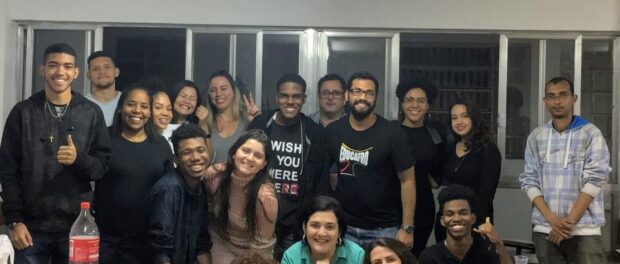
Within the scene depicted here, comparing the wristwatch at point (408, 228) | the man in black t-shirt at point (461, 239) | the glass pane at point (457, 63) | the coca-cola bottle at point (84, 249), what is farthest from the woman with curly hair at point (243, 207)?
the glass pane at point (457, 63)

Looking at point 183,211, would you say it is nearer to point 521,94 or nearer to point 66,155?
point 66,155

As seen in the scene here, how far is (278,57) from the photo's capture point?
458cm

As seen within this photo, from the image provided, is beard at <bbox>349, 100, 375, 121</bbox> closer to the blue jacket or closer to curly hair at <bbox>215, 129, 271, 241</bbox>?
curly hair at <bbox>215, 129, 271, 241</bbox>

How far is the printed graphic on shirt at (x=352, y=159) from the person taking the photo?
346 cm

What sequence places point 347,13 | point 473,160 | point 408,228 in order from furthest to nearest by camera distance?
point 347,13
point 473,160
point 408,228

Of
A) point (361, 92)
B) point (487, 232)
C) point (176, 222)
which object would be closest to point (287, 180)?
point (361, 92)

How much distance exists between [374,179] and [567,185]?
1.06m

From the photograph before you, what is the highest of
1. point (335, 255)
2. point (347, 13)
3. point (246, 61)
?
point (347, 13)

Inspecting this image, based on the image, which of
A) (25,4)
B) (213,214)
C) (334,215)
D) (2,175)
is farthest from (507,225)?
(25,4)

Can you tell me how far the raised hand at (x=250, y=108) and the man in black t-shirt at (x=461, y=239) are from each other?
4.75 ft

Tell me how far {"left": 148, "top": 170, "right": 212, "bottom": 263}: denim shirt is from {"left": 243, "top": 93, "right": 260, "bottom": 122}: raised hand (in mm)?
1126

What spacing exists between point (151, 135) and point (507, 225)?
253 centimetres

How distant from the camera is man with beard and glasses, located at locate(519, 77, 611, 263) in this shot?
3.48 meters

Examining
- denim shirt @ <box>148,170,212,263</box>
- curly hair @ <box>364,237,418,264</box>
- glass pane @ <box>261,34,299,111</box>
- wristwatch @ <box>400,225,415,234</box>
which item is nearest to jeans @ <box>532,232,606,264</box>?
wristwatch @ <box>400,225,415,234</box>
